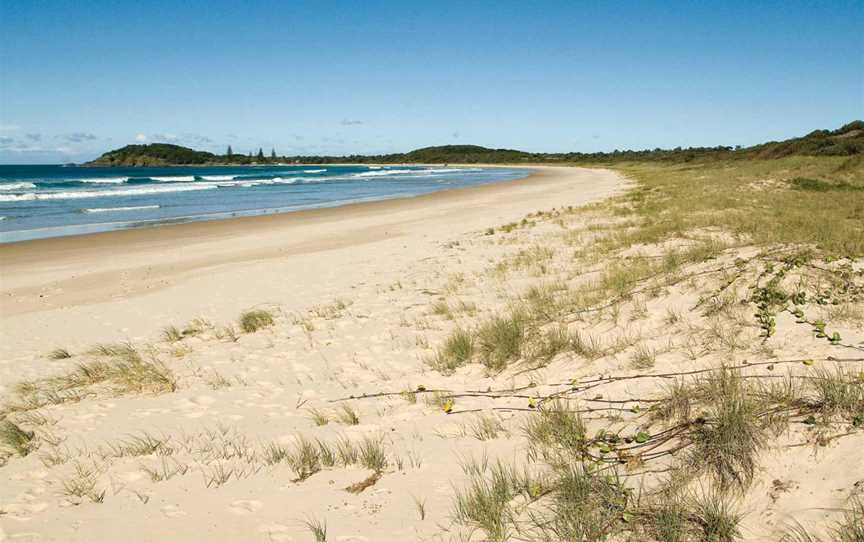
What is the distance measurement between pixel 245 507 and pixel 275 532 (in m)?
0.37

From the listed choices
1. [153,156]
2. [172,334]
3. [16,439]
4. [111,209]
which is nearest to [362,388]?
[16,439]

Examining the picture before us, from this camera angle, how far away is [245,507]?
3.08 m

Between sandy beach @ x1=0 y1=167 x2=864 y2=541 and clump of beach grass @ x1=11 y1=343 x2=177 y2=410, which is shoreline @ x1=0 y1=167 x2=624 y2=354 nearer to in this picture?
sandy beach @ x1=0 y1=167 x2=864 y2=541

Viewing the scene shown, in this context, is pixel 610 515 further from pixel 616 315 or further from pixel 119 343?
pixel 119 343

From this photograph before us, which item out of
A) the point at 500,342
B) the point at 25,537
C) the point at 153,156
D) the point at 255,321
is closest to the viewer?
the point at 25,537

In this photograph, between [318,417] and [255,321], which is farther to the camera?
[255,321]

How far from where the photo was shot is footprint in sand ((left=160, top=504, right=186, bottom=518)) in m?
3.04

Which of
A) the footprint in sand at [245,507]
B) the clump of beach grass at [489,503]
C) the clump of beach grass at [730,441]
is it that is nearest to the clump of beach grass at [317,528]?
the footprint in sand at [245,507]

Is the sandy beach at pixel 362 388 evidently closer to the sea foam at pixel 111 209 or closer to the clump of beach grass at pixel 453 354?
the clump of beach grass at pixel 453 354

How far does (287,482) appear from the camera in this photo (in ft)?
10.9

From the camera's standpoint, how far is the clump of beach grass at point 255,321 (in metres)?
7.14

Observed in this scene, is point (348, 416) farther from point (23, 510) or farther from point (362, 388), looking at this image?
point (23, 510)

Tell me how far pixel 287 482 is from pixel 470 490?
1.24 meters

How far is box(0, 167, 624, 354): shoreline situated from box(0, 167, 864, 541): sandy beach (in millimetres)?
102
